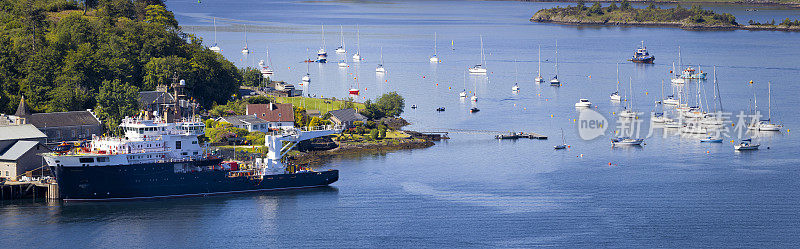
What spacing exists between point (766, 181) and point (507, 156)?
18.5m

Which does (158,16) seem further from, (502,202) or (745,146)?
(745,146)

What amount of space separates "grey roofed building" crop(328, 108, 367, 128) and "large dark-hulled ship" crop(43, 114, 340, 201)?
1776 centimetres

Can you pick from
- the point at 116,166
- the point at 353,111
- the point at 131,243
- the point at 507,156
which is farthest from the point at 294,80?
the point at 131,243

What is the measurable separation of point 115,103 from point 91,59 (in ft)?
28.7

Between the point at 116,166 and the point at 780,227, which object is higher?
the point at 116,166

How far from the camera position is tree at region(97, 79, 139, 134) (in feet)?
245

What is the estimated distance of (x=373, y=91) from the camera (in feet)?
372

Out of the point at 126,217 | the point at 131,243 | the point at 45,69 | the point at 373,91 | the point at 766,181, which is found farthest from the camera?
the point at 373,91

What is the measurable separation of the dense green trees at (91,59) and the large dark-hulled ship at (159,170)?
13969mm

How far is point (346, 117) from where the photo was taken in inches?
3285

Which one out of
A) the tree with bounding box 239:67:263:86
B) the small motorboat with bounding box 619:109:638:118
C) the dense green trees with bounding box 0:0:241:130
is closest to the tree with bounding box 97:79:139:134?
the dense green trees with bounding box 0:0:241:130

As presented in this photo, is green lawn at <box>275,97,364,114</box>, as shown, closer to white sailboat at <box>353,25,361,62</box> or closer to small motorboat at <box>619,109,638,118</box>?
small motorboat at <box>619,109,638,118</box>

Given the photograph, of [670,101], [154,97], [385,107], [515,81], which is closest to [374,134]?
[385,107]

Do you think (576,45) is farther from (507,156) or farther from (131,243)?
(131,243)
